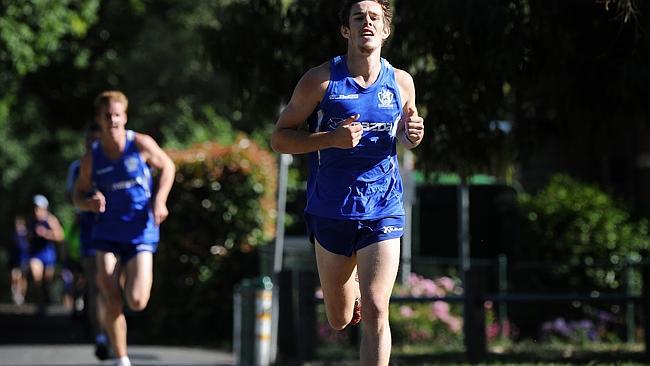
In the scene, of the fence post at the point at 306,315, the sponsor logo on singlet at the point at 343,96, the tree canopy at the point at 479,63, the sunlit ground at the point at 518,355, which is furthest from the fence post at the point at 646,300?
the sponsor logo on singlet at the point at 343,96

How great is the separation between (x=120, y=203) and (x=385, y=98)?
11.5ft

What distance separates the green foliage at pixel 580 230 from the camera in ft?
52.4

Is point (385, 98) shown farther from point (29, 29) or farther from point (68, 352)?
point (29, 29)

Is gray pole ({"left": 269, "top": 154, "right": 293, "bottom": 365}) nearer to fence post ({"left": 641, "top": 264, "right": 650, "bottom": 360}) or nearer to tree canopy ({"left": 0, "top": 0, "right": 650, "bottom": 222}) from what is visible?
tree canopy ({"left": 0, "top": 0, "right": 650, "bottom": 222})

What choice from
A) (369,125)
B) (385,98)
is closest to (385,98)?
(385,98)

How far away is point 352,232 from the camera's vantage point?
6.43m

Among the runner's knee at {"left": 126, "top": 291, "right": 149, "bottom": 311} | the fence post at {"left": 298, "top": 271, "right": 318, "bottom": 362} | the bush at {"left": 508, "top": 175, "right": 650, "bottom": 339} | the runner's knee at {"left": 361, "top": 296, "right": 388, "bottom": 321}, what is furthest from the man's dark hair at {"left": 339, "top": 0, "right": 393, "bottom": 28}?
the bush at {"left": 508, "top": 175, "right": 650, "bottom": 339}

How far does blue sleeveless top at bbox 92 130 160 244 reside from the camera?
9.35m

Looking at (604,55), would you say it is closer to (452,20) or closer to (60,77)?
(452,20)

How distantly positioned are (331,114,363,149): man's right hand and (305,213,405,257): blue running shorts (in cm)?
47

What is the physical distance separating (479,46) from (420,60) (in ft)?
2.32

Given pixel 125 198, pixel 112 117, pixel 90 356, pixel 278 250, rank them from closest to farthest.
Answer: pixel 112 117 → pixel 125 198 → pixel 278 250 → pixel 90 356

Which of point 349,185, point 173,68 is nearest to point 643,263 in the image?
point 349,185

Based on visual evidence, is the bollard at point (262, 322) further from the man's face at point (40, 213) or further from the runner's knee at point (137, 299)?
the man's face at point (40, 213)
